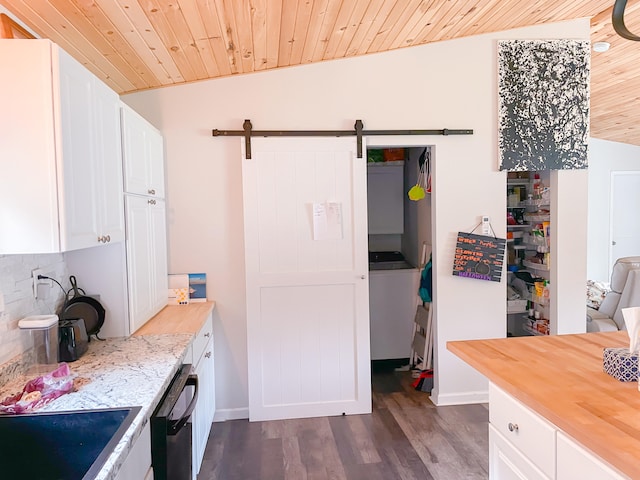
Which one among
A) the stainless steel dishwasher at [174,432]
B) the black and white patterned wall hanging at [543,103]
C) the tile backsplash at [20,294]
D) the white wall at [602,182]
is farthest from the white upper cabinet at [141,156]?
the white wall at [602,182]

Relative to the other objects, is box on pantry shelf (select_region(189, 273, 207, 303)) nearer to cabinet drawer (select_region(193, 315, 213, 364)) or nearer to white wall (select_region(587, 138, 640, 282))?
cabinet drawer (select_region(193, 315, 213, 364))

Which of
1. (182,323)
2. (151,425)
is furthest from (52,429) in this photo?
(182,323)

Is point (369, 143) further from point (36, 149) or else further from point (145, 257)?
point (36, 149)

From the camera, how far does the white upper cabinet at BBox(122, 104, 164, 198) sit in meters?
2.12

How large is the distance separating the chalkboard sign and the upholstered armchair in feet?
4.94

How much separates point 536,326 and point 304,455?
2.27m

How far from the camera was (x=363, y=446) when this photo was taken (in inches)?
104

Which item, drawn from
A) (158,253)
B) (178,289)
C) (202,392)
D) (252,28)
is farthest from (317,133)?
(202,392)

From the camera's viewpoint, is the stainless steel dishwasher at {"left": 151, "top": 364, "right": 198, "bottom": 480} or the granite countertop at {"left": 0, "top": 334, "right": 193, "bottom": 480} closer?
the granite countertop at {"left": 0, "top": 334, "right": 193, "bottom": 480}

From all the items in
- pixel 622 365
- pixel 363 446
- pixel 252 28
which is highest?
pixel 252 28

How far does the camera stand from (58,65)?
1448 mm

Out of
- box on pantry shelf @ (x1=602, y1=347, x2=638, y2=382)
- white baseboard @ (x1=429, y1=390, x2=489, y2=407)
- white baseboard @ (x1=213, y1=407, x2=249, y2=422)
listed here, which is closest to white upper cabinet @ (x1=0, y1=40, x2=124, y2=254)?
box on pantry shelf @ (x1=602, y1=347, x2=638, y2=382)

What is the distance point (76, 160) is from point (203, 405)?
1.55 m

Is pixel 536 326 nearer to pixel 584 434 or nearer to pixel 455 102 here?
pixel 455 102
